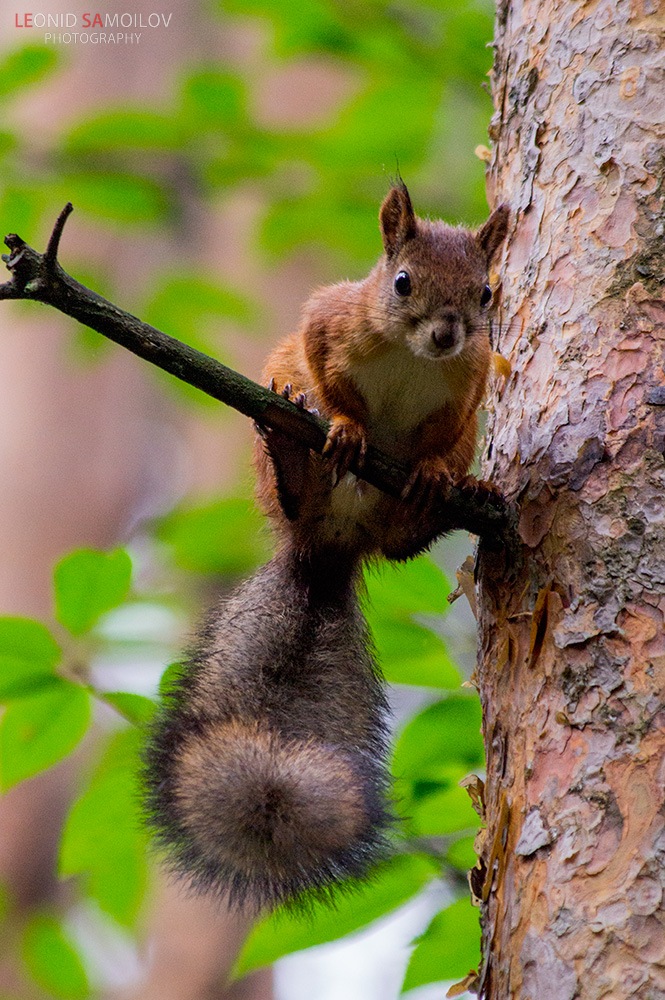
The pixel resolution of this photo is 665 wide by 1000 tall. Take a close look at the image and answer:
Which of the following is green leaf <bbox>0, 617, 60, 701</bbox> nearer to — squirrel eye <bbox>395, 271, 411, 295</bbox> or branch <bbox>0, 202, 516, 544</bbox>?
branch <bbox>0, 202, 516, 544</bbox>

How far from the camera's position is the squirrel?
146 cm

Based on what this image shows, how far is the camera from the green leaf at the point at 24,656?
1.55m

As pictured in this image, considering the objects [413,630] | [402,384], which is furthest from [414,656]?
[402,384]

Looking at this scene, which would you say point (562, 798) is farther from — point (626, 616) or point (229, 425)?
point (229, 425)

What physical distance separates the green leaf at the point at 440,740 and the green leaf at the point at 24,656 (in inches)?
20.1

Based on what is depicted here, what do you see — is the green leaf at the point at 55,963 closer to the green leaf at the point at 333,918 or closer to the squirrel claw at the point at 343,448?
the green leaf at the point at 333,918

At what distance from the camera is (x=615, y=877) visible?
1176 mm

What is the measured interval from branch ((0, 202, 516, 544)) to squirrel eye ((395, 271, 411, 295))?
1.57ft

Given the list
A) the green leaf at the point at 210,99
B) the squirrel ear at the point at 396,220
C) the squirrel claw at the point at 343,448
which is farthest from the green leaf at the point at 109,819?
the green leaf at the point at 210,99

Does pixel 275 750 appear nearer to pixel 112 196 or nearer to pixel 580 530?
pixel 580 530

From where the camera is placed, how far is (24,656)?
1.56 m

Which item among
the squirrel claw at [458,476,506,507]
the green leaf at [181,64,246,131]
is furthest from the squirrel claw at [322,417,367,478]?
the green leaf at [181,64,246,131]

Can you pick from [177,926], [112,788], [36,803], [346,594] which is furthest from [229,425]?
[112,788]

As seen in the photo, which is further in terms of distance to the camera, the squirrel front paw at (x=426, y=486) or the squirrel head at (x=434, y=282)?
the squirrel head at (x=434, y=282)
